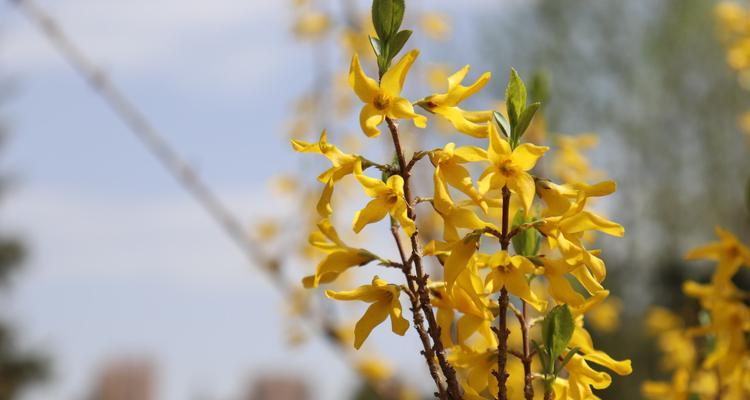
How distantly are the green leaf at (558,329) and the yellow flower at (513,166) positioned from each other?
93 millimetres

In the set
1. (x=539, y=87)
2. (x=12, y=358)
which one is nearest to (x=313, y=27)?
(x=539, y=87)

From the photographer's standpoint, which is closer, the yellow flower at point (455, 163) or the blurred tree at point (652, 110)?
the yellow flower at point (455, 163)

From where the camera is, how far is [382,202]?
0.68 m

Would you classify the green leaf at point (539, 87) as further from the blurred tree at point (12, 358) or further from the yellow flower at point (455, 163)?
the blurred tree at point (12, 358)

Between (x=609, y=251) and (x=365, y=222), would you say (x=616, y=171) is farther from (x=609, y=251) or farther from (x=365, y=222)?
(x=365, y=222)

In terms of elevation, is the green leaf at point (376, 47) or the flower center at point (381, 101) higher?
the green leaf at point (376, 47)

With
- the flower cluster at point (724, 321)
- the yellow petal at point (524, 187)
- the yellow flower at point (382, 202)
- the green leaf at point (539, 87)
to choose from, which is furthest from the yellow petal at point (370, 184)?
the flower cluster at point (724, 321)

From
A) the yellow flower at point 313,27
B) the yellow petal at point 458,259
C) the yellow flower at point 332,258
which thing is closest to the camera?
the yellow petal at point 458,259

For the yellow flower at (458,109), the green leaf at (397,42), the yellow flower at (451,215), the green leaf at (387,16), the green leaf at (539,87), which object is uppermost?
the green leaf at (539,87)

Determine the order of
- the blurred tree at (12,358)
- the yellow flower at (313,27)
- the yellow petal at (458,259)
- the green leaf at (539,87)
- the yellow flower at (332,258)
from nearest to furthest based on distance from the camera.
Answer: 1. the yellow petal at (458,259)
2. the yellow flower at (332,258)
3. the green leaf at (539,87)
4. the yellow flower at (313,27)
5. the blurred tree at (12,358)

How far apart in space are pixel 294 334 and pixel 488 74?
80.0 inches

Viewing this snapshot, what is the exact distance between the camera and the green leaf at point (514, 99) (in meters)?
0.71

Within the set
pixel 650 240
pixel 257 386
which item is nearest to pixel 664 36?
pixel 650 240

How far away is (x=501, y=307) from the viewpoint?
671 mm
